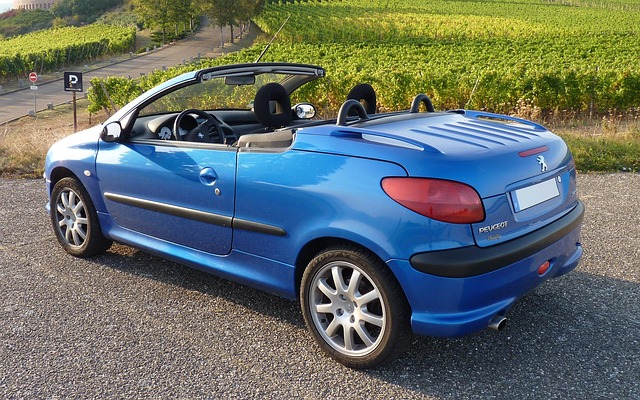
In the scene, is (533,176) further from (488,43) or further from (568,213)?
(488,43)

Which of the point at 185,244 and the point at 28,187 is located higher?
the point at 185,244

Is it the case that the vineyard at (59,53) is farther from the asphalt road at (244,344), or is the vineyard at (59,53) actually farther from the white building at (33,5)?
the white building at (33,5)

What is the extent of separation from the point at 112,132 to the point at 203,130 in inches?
26.1

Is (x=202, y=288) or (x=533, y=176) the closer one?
(x=533, y=176)

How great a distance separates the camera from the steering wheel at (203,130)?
14.4 feet

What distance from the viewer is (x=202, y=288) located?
178 inches

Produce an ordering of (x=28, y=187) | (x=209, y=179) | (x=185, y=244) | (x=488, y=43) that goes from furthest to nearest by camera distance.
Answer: (x=488, y=43), (x=28, y=187), (x=185, y=244), (x=209, y=179)

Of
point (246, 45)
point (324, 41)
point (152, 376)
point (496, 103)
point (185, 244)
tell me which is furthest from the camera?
point (246, 45)

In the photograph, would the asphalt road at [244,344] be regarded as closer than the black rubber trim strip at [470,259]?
No

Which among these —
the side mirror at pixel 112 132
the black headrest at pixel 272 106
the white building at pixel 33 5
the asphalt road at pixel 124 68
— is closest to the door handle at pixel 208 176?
the black headrest at pixel 272 106

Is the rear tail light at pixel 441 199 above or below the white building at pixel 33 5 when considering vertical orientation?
below

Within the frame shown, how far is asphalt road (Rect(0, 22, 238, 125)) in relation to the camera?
34312mm

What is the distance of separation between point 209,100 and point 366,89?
120 centimetres

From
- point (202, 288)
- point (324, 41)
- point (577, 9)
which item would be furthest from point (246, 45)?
point (202, 288)
